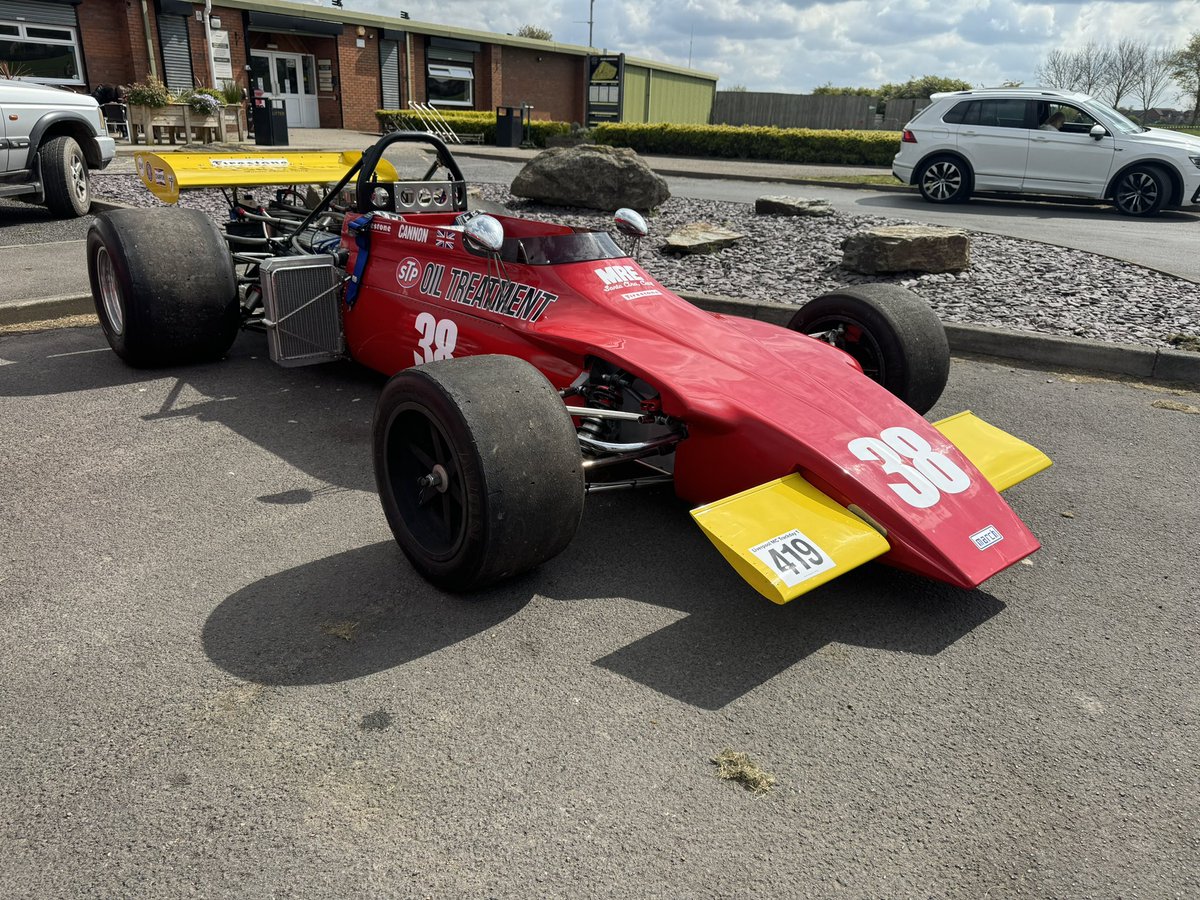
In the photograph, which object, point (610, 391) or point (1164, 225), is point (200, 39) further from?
point (610, 391)

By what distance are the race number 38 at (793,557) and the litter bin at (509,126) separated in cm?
2616

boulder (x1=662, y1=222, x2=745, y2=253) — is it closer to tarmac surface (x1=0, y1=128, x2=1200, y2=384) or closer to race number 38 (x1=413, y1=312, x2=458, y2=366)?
tarmac surface (x1=0, y1=128, x2=1200, y2=384)

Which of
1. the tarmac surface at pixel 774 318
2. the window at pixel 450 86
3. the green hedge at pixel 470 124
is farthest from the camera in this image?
the window at pixel 450 86

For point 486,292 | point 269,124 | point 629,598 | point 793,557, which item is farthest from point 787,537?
point 269,124

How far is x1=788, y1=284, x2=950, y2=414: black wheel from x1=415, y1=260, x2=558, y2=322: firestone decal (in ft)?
5.36

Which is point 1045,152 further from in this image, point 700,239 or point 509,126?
point 509,126

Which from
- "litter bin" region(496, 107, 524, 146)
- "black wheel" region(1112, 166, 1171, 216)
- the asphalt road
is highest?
"litter bin" region(496, 107, 524, 146)

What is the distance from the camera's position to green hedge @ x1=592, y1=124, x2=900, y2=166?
2284cm

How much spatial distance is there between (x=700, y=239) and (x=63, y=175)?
284 inches

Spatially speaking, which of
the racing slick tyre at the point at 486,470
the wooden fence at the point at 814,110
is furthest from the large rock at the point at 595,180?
the wooden fence at the point at 814,110

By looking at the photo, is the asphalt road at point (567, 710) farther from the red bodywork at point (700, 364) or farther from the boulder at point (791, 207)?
the boulder at point (791, 207)

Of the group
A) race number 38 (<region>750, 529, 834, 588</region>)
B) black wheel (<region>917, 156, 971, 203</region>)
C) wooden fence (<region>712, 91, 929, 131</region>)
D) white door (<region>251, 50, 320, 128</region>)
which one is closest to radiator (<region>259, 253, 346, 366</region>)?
race number 38 (<region>750, 529, 834, 588</region>)

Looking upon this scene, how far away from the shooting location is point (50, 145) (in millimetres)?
10266

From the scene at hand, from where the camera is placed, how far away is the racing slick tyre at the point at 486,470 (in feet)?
9.96
